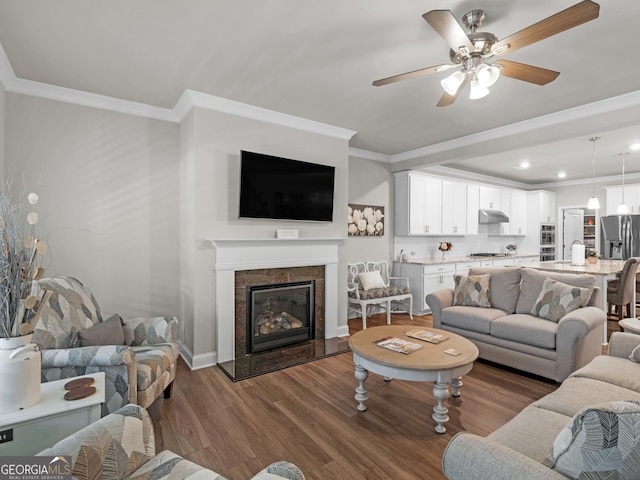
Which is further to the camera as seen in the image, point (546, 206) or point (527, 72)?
point (546, 206)

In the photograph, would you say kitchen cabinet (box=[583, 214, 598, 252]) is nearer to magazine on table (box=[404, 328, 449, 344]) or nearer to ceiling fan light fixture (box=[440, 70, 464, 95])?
magazine on table (box=[404, 328, 449, 344])

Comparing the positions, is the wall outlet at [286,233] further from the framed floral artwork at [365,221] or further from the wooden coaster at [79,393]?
the wooden coaster at [79,393]

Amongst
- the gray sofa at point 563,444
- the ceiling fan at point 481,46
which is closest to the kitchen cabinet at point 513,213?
the ceiling fan at point 481,46

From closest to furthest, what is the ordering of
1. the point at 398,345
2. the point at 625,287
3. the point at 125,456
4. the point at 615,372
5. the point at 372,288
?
1. the point at 125,456
2. the point at 615,372
3. the point at 398,345
4. the point at 625,287
5. the point at 372,288

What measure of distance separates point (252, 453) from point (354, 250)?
3.65 m

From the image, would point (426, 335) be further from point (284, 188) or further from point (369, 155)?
point (369, 155)

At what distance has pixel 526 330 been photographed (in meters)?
3.22

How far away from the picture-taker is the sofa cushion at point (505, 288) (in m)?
3.77

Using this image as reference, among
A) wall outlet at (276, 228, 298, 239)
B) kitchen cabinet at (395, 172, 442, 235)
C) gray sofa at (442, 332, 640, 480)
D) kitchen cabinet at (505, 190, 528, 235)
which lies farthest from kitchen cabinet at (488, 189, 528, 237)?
gray sofa at (442, 332, 640, 480)

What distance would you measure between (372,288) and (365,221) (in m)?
1.10

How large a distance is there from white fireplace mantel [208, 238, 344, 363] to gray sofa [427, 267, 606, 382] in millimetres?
1250

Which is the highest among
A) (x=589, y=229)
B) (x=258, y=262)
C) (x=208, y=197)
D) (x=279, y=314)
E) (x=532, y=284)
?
(x=208, y=197)

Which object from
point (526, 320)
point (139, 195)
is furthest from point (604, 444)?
point (139, 195)

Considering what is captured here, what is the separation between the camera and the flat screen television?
3594 mm
